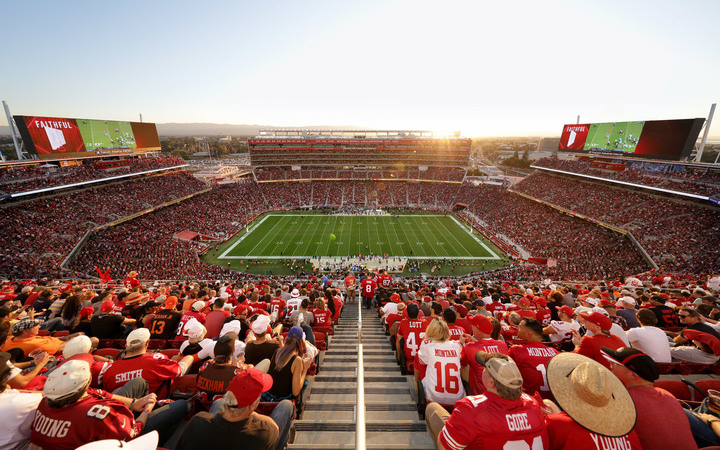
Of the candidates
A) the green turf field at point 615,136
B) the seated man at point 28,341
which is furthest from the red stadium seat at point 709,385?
the green turf field at point 615,136

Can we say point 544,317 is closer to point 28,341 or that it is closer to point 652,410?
point 652,410

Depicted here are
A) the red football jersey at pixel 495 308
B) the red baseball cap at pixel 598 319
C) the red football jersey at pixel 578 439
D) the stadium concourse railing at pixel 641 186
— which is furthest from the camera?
the stadium concourse railing at pixel 641 186

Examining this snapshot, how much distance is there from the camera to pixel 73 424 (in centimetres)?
235

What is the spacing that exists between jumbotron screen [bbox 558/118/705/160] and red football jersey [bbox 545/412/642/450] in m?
46.1

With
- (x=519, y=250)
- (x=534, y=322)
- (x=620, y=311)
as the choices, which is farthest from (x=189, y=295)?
(x=519, y=250)

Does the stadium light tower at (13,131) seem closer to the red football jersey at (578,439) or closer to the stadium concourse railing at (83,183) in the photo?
the stadium concourse railing at (83,183)

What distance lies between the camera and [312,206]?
52156mm

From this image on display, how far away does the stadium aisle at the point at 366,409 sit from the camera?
12.1ft

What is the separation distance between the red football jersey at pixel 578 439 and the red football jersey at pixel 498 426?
0.08 meters

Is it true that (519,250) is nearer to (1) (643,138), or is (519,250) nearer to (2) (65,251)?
(1) (643,138)

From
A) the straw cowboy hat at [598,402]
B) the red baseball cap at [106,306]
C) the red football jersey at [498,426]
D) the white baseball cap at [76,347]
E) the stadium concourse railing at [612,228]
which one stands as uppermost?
the straw cowboy hat at [598,402]

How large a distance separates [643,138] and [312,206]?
1915 inches

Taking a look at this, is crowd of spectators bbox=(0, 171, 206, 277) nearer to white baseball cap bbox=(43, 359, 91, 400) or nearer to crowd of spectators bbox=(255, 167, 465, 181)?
crowd of spectators bbox=(255, 167, 465, 181)

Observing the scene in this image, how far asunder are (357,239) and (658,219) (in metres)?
31.9
